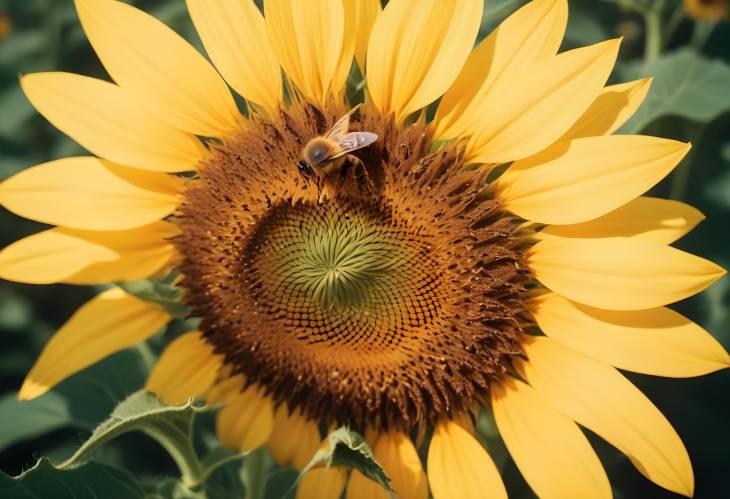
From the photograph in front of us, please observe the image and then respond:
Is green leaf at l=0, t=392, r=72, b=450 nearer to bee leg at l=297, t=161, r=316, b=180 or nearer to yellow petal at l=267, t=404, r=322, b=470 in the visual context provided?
yellow petal at l=267, t=404, r=322, b=470

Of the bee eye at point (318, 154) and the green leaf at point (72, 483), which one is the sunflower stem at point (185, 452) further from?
the bee eye at point (318, 154)

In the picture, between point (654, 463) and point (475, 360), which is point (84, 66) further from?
point (654, 463)

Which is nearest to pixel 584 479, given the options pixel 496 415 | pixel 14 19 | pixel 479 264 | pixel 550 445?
pixel 550 445

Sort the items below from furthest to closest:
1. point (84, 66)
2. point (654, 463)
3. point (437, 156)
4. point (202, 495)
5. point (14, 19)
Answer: point (14, 19) < point (84, 66) < point (202, 495) < point (437, 156) < point (654, 463)

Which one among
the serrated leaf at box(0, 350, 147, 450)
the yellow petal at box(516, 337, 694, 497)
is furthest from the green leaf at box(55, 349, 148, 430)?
the yellow petal at box(516, 337, 694, 497)

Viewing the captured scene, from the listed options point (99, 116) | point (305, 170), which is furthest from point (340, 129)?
point (99, 116)

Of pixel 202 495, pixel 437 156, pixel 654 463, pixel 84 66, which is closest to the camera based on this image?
pixel 654 463

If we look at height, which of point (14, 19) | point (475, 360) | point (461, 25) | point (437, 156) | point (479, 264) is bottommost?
point (475, 360)

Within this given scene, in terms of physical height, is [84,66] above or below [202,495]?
above
